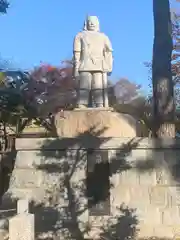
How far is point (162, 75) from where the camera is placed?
666cm

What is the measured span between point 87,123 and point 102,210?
1440 millimetres

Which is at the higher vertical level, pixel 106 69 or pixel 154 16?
pixel 154 16

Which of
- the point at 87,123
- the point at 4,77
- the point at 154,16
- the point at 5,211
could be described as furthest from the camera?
the point at 4,77

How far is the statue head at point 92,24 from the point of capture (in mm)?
6531

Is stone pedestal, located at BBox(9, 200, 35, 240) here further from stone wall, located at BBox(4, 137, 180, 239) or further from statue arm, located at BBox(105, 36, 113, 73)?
statue arm, located at BBox(105, 36, 113, 73)

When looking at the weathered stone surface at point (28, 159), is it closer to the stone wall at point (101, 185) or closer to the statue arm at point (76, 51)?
the stone wall at point (101, 185)

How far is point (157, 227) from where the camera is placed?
17.7ft

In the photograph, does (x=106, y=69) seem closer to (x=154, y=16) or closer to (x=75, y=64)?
(x=75, y=64)

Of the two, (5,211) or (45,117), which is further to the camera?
(45,117)

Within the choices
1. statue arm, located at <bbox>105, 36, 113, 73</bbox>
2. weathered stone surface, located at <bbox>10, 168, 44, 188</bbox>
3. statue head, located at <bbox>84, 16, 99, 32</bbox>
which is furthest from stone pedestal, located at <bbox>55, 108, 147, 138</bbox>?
statue head, located at <bbox>84, 16, 99, 32</bbox>

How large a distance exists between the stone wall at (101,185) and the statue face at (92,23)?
214cm

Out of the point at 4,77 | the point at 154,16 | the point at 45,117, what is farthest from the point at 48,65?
the point at 154,16

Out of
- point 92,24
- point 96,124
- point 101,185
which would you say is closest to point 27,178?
point 101,185

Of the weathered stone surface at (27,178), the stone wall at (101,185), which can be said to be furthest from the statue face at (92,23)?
the weathered stone surface at (27,178)
